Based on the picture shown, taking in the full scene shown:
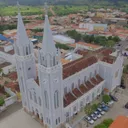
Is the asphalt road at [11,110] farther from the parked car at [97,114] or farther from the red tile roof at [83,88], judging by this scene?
the parked car at [97,114]

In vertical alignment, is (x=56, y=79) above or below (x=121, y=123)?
above

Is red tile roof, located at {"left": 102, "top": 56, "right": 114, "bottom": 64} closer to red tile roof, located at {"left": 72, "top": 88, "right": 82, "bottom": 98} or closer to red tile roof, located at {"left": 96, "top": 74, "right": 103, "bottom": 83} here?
red tile roof, located at {"left": 96, "top": 74, "right": 103, "bottom": 83}

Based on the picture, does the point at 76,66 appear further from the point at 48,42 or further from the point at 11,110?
the point at 11,110

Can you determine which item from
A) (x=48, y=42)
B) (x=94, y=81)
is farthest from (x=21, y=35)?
(x=94, y=81)

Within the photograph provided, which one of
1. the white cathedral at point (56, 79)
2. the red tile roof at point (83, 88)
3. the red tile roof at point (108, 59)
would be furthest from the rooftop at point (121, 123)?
the red tile roof at point (108, 59)

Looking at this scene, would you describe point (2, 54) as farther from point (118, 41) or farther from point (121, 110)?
point (118, 41)

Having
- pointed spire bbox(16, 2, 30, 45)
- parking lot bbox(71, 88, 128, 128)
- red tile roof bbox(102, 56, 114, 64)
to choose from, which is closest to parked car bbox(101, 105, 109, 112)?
parking lot bbox(71, 88, 128, 128)
